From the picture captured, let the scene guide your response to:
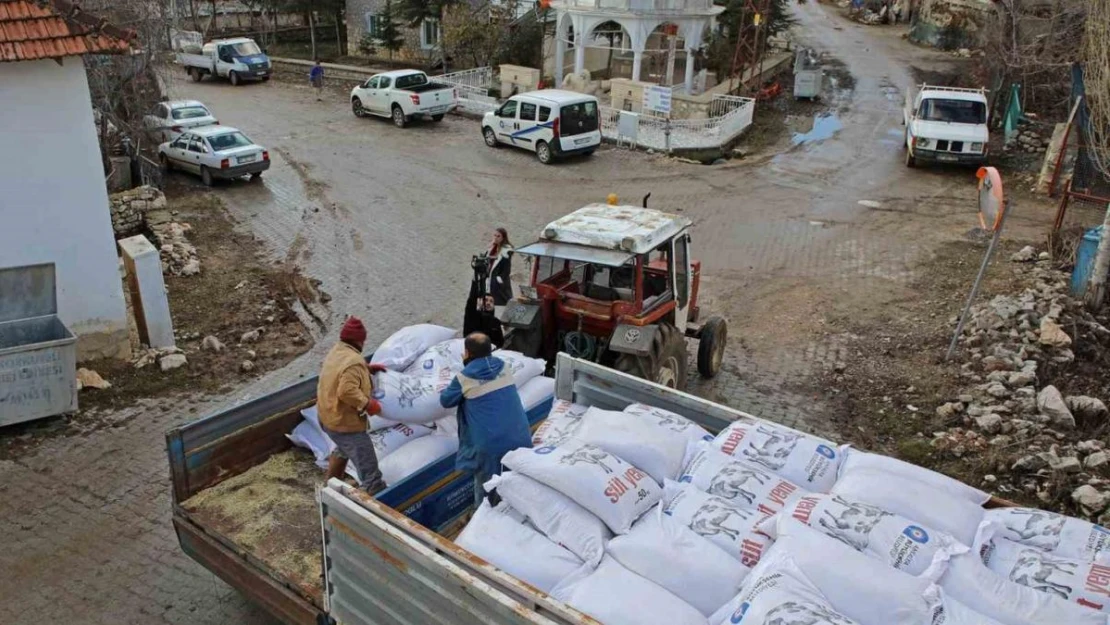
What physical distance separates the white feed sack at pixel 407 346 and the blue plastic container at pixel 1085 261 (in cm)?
821

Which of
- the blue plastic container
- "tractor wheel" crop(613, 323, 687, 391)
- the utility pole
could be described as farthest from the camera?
the blue plastic container

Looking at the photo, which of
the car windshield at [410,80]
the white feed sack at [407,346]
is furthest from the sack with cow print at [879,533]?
the car windshield at [410,80]

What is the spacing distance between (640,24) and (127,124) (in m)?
13.7

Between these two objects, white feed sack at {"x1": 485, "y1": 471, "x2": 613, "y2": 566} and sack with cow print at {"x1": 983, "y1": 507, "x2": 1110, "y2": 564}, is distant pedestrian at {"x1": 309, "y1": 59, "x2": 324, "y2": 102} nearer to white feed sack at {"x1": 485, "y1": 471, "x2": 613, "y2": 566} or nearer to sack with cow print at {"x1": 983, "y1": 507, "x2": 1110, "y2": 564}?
white feed sack at {"x1": 485, "y1": 471, "x2": 613, "y2": 566}

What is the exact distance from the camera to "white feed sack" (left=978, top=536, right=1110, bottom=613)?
3.57 metres

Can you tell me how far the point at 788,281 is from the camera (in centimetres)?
1254

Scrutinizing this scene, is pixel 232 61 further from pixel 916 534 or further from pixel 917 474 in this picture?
pixel 916 534

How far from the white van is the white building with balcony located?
5352mm

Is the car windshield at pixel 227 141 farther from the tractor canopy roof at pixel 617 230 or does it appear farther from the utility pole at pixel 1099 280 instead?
the utility pole at pixel 1099 280

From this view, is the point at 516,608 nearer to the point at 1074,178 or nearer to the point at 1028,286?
the point at 1028,286

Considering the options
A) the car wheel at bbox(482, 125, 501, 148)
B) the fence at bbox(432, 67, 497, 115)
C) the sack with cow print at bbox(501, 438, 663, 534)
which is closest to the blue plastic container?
the sack with cow print at bbox(501, 438, 663, 534)

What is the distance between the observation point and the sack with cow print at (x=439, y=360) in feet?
20.7

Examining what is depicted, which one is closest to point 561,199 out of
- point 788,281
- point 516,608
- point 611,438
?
point 788,281

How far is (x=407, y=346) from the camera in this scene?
6715 mm
